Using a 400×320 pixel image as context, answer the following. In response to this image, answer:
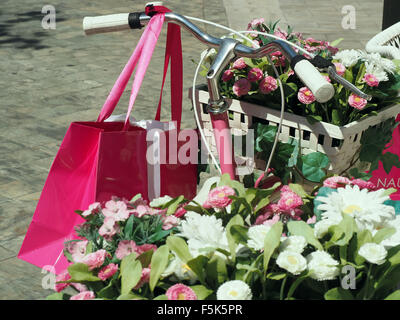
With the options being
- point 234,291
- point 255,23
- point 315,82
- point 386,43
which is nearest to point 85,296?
point 234,291

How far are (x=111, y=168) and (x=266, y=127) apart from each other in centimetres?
43

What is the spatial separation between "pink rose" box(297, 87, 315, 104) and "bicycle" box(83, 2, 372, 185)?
165mm

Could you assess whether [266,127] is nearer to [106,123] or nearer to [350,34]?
[106,123]

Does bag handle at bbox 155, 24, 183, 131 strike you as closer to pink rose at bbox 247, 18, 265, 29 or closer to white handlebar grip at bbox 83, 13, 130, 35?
white handlebar grip at bbox 83, 13, 130, 35

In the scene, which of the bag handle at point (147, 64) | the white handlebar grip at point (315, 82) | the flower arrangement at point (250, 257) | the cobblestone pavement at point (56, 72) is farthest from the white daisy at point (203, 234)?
the cobblestone pavement at point (56, 72)

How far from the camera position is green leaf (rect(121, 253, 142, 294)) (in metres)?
1.04

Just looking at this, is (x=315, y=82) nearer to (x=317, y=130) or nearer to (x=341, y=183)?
(x=341, y=183)

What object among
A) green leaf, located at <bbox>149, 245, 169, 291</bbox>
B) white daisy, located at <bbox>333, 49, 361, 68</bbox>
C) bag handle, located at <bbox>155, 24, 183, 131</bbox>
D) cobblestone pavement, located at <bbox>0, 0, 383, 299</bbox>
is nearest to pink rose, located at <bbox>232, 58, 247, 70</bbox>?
bag handle, located at <bbox>155, 24, 183, 131</bbox>

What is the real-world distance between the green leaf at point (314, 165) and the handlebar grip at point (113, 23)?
0.56m

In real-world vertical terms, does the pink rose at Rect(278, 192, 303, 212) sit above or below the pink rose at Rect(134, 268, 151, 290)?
above

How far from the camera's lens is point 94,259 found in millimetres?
1102

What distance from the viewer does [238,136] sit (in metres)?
1.68

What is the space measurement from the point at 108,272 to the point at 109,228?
130 millimetres

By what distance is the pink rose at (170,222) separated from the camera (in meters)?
1.22
